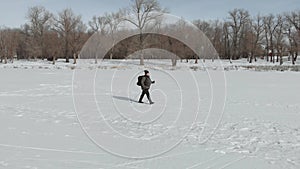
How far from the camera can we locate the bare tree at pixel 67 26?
62719mm

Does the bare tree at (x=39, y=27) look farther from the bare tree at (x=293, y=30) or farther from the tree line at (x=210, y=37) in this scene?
the bare tree at (x=293, y=30)

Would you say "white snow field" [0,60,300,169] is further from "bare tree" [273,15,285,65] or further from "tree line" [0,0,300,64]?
"bare tree" [273,15,285,65]

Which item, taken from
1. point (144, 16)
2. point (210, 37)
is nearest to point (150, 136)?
point (144, 16)

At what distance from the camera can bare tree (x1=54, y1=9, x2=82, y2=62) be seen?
206 feet

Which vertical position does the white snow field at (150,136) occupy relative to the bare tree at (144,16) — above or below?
below

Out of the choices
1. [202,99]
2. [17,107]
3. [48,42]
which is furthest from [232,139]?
[48,42]

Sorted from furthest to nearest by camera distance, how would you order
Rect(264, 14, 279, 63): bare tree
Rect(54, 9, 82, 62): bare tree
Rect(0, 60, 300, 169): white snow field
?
Rect(264, 14, 279, 63): bare tree
Rect(54, 9, 82, 62): bare tree
Rect(0, 60, 300, 169): white snow field

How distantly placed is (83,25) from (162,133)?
59202 millimetres

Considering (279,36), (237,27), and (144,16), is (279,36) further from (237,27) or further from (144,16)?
(144,16)

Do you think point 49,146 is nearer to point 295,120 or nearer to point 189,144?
point 189,144

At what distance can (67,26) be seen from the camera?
208ft

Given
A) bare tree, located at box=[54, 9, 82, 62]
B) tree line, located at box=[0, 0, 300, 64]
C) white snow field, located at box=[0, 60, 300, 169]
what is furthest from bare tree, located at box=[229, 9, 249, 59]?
white snow field, located at box=[0, 60, 300, 169]

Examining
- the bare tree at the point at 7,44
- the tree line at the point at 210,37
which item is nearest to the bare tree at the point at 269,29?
the tree line at the point at 210,37

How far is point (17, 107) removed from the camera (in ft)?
39.2
